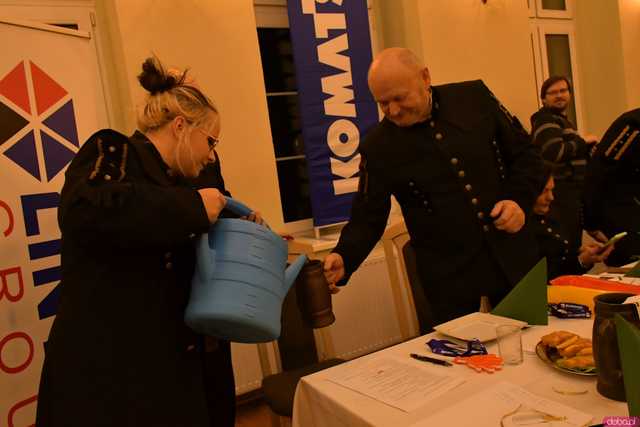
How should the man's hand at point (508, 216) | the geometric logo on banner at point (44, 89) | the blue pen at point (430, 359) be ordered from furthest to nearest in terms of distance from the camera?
the geometric logo on banner at point (44, 89) → the man's hand at point (508, 216) → the blue pen at point (430, 359)

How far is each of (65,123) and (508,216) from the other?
4.82 ft

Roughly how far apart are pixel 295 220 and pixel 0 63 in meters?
1.98

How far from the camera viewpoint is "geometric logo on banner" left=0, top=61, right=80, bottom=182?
1.68 m

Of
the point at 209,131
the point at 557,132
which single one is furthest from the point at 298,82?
the point at 209,131

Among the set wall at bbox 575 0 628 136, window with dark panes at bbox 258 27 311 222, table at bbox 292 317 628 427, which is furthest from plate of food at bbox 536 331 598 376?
wall at bbox 575 0 628 136

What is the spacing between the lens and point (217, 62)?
2.84 meters

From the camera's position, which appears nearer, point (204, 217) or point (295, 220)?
point (204, 217)

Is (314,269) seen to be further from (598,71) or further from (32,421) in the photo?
(598,71)

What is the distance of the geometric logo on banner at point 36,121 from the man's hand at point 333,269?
95 centimetres

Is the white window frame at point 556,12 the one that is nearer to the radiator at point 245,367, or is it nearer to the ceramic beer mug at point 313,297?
the radiator at point 245,367

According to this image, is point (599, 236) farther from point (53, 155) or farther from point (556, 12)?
point (556, 12)

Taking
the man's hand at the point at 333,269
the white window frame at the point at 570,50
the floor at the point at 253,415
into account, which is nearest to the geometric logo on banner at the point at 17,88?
the man's hand at the point at 333,269

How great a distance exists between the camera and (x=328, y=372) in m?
1.27

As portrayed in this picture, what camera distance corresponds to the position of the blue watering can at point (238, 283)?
3.57 ft
